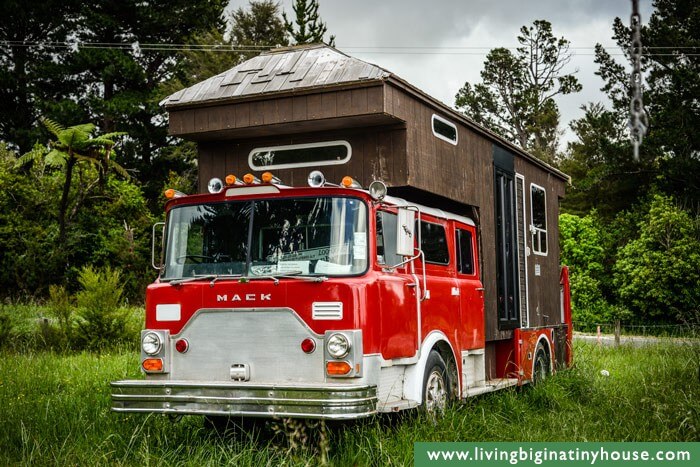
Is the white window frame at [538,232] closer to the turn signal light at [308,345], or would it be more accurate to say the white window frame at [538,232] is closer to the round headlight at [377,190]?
the round headlight at [377,190]

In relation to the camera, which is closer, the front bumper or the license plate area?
the front bumper

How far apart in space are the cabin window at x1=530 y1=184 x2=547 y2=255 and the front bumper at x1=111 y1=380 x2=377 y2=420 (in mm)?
6533

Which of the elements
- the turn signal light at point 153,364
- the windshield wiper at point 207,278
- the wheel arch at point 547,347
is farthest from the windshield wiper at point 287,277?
the wheel arch at point 547,347

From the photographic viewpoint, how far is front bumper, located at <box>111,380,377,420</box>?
6.36 meters

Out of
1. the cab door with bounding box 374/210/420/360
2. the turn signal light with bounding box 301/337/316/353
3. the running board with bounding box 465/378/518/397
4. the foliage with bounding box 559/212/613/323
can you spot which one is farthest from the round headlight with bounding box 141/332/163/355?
the foliage with bounding box 559/212/613/323

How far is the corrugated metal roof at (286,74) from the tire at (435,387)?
2.83 metres

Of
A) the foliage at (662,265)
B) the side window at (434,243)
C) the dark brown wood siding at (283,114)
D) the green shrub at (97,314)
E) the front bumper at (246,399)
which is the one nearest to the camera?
the front bumper at (246,399)

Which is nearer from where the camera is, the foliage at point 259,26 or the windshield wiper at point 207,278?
Result: the windshield wiper at point 207,278

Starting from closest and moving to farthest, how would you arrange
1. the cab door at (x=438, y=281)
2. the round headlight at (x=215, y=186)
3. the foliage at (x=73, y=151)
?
1. the round headlight at (x=215, y=186)
2. the cab door at (x=438, y=281)
3. the foliage at (x=73, y=151)

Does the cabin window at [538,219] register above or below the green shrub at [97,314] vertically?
above

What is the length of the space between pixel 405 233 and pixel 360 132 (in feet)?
5.05

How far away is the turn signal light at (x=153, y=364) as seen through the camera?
744cm

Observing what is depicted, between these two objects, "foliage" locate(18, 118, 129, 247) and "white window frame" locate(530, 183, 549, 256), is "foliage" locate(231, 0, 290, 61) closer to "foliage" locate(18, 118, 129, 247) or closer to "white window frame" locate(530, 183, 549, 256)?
"foliage" locate(18, 118, 129, 247)

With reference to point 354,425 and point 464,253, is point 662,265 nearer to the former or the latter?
point 464,253
